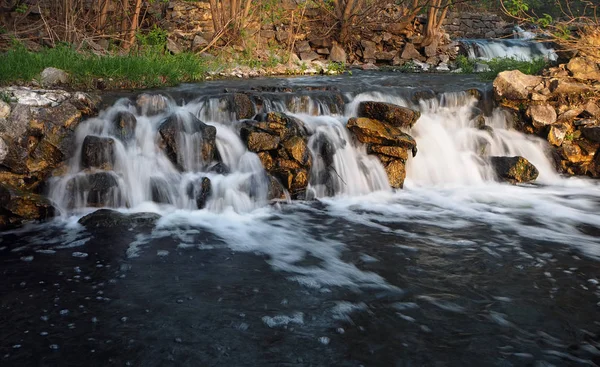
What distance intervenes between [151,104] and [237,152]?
4.59 feet

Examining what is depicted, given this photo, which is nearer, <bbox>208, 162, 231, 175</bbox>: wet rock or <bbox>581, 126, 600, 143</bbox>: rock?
<bbox>208, 162, 231, 175</bbox>: wet rock

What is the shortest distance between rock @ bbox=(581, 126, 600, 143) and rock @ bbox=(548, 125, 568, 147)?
0.91ft

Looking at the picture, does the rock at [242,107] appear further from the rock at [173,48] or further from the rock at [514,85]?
the rock at [173,48]

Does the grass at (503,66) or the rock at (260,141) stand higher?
the grass at (503,66)

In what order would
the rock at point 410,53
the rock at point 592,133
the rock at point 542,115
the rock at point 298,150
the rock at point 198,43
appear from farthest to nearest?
the rock at point 410,53
the rock at point 198,43
the rock at point 542,115
the rock at point 592,133
the rock at point 298,150

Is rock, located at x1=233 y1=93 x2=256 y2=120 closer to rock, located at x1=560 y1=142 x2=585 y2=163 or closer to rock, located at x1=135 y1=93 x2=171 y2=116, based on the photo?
rock, located at x1=135 y1=93 x2=171 y2=116

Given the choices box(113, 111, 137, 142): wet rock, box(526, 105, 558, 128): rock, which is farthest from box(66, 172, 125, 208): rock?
box(526, 105, 558, 128): rock

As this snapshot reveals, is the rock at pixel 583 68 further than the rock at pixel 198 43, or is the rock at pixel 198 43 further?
the rock at pixel 198 43

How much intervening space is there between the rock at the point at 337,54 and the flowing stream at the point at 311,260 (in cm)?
701

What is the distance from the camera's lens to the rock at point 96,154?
6215 millimetres

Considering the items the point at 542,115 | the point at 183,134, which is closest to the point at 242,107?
the point at 183,134

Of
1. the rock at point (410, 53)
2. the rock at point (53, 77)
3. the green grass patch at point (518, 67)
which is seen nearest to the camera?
the rock at point (53, 77)

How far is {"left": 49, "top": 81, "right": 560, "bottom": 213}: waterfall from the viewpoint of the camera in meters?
6.21

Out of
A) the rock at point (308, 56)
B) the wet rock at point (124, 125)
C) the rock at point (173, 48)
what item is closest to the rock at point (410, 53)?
the rock at point (308, 56)
